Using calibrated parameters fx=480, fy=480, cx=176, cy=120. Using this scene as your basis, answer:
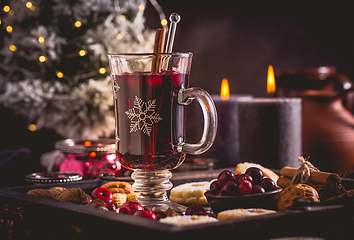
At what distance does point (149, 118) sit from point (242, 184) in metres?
0.24

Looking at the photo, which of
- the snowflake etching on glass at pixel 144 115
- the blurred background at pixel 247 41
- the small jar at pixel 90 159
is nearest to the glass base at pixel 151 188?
the snowflake etching on glass at pixel 144 115

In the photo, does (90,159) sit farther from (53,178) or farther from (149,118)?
(149,118)

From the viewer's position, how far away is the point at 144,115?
1014mm

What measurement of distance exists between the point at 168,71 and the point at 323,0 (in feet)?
5.90

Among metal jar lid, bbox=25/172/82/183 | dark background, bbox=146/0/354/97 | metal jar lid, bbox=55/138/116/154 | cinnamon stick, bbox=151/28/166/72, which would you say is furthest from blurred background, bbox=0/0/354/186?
cinnamon stick, bbox=151/28/166/72

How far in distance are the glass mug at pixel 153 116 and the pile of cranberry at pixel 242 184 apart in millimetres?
96

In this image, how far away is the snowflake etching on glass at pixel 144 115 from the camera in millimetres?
1012

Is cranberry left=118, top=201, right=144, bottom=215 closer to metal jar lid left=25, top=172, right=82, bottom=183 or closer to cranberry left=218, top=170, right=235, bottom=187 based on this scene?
cranberry left=218, top=170, right=235, bottom=187

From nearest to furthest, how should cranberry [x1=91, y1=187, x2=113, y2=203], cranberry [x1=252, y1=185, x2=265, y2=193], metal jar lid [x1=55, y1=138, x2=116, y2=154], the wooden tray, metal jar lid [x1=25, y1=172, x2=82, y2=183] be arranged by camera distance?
1. the wooden tray
2. cranberry [x1=252, y1=185, x2=265, y2=193]
3. cranberry [x1=91, y1=187, x2=113, y2=203]
4. metal jar lid [x1=25, y1=172, x2=82, y2=183]
5. metal jar lid [x1=55, y1=138, x2=116, y2=154]

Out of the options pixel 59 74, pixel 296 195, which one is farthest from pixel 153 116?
pixel 59 74

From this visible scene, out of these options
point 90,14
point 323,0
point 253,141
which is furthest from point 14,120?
point 323,0

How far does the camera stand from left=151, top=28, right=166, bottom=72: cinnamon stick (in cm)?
101

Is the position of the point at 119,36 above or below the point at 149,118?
above

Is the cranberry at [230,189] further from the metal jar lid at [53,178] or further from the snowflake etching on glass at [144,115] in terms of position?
the metal jar lid at [53,178]
